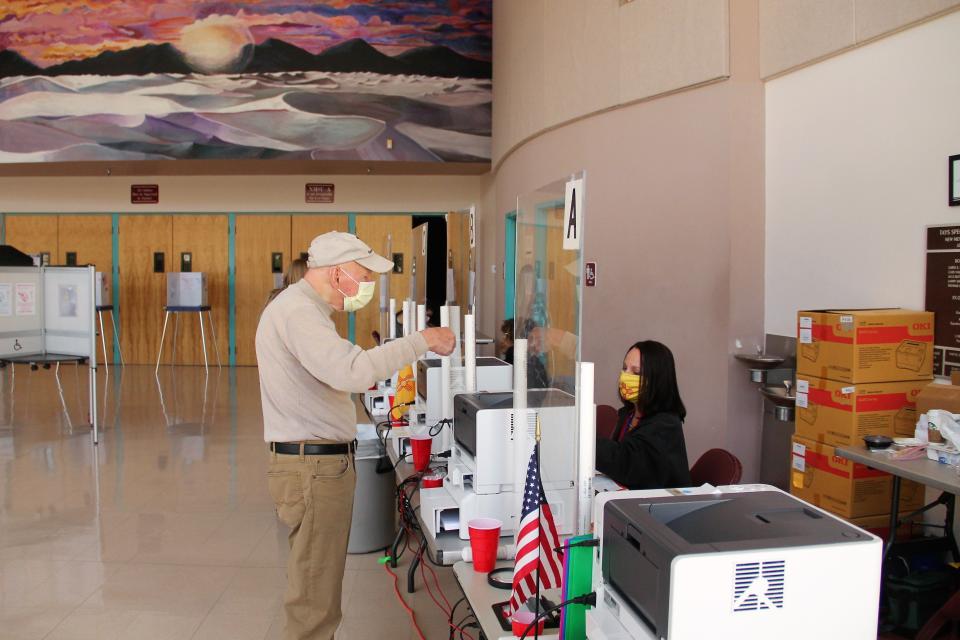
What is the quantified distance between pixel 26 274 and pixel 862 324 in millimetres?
6673

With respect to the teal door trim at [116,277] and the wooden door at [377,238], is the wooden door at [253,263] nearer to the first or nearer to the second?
the wooden door at [377,238]

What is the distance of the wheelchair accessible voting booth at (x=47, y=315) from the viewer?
644 cm

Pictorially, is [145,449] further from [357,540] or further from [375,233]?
[375,233]

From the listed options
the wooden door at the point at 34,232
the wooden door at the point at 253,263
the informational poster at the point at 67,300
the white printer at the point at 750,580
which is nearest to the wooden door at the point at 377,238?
the wooden door at the point at 253,263

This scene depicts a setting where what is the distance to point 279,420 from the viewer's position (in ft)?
7.91

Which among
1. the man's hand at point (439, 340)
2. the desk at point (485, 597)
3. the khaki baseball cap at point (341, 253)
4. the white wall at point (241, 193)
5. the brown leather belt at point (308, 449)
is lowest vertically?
the desk at point (485, 597)

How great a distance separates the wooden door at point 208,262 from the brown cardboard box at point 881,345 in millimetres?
9390

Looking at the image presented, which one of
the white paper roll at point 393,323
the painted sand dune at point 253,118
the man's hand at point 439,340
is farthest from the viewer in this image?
the painted sand dune at point 253,118

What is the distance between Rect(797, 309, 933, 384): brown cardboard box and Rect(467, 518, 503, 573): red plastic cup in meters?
2.08

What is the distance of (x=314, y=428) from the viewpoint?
7.89 feet

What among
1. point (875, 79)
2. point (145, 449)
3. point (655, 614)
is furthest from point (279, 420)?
point (145, 449)

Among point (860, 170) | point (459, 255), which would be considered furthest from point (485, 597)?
point (459, 255)

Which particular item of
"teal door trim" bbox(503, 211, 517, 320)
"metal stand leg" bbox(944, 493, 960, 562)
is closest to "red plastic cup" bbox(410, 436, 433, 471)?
"metal stand leg" bbox(944, 493, 960, 562)

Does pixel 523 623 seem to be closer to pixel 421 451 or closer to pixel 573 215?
pixel 573 215
